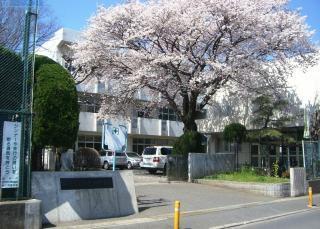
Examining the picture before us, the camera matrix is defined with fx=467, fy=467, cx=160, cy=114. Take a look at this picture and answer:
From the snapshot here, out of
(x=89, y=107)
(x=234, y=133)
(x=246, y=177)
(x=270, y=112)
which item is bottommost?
(x=246, y=177)

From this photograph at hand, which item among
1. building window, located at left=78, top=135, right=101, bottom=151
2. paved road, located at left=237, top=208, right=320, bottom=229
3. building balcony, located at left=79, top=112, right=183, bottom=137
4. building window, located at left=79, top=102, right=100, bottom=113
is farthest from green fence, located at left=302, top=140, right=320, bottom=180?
building window, located at left=78, top=135, right=101, bottom=151

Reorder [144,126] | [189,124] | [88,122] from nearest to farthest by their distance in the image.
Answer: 1. [189,124]
2. [88,122]
3. [144,126]

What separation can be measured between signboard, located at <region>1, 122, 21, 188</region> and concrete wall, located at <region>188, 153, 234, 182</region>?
13.3 metres

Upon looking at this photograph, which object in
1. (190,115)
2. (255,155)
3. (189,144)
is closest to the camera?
(189,144)

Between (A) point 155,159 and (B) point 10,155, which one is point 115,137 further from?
(A) point 155,159

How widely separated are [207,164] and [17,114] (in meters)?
14.6

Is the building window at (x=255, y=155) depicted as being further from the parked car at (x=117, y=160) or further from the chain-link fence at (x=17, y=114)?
the chain-link fence at (x=17, y=114)

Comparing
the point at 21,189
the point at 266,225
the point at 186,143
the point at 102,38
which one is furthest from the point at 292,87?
the point at 21,189

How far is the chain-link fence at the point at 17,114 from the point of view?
37.0 feet

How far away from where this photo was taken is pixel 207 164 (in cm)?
2459

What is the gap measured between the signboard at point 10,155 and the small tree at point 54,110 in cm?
117

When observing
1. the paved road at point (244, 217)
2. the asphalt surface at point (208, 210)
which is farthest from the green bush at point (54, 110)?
the paved road at point (244, 217)

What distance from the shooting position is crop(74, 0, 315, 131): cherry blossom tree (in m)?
24.5

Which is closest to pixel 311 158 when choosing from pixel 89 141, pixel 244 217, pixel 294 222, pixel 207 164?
pixel 207 164
